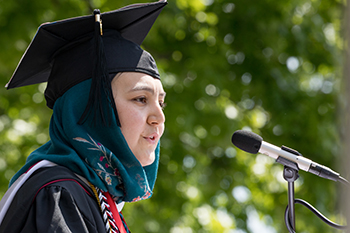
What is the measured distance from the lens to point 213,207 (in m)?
6.07

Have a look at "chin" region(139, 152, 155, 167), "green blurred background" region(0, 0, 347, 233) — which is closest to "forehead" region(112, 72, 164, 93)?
"chin" region(139, 152, 155, 167)

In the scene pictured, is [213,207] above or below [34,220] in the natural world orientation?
below

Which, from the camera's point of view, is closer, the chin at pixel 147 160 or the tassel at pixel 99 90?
the tassel at pixel 99 90

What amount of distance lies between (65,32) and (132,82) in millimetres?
441

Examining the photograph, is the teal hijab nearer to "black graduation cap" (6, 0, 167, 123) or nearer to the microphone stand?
"black graduation cap" (6, 0, 167, 123)

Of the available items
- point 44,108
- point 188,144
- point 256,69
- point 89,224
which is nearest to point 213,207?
point 188,144

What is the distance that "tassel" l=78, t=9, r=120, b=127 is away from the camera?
2076 millimetres

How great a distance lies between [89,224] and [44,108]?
3894mm

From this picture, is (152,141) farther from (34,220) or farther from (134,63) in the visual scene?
(34,220)

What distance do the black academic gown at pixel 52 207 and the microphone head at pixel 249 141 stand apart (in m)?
0.71

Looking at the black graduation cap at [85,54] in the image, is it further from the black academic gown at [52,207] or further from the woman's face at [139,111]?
the black academic gown at [52,207]

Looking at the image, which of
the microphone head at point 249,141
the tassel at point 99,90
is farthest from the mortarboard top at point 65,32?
the microphone head at point 249,141

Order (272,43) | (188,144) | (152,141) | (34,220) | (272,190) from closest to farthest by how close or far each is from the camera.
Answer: (34,220)
(152,141)
(272,43)
(188,144)
(272,190)

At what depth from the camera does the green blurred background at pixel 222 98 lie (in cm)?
529
